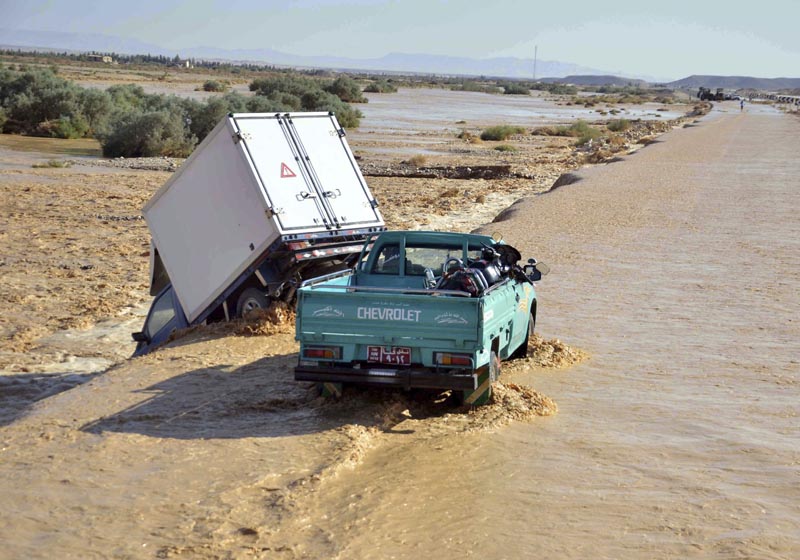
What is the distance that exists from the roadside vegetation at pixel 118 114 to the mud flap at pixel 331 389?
37.6 m

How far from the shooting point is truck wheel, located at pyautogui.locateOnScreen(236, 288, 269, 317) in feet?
49.5

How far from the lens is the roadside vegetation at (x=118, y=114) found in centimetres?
4688

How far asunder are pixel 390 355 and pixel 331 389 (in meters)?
0.84

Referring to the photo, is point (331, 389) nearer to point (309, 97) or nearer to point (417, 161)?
point (417, 161)

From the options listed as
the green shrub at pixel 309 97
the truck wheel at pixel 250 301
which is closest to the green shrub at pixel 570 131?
the green shrub at pixel 309 97

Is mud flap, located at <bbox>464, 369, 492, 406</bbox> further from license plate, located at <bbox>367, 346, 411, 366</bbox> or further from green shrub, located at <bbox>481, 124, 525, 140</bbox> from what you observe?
green shrub, located at <bbox>481, 124, 525, 140</bbox>

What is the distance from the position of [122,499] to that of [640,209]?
22.7 meters

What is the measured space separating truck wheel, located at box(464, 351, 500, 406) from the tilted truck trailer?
4.67m

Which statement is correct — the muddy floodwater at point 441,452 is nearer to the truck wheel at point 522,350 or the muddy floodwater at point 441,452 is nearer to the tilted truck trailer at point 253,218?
the truck wheel at point 522,350

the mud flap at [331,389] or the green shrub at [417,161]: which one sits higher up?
the mud flap at [331,389]

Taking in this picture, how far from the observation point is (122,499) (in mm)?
8555

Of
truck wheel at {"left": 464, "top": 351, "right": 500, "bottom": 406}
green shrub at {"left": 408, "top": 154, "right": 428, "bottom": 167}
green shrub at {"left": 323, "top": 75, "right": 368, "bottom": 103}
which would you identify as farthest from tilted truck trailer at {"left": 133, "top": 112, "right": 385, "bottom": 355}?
green shrub at {"left": 323, "top": 75, "right": 368, "bottom": 103}

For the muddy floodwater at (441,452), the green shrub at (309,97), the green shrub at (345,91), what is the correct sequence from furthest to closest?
the green shrub at (345,91), the green shrub at (309,97), the muddy floodwater at (441,452)

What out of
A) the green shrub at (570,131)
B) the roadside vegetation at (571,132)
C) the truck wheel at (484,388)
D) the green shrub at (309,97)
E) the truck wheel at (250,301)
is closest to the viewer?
the truck wheel at (484,388)
